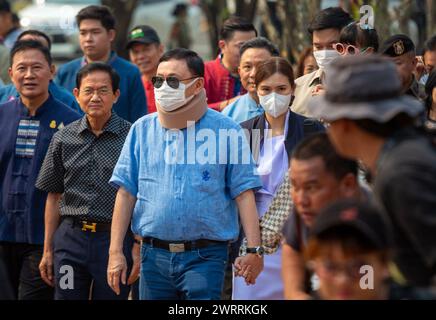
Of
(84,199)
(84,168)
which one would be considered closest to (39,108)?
(84,168)

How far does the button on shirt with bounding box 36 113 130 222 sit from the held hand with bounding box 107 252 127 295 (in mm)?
768

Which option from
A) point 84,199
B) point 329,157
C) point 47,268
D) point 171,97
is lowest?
point 47,268

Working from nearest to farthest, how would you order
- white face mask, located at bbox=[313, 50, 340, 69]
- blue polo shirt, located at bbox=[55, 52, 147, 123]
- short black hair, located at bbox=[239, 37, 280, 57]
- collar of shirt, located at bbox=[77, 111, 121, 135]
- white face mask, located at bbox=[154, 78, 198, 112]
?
white face mask, located at bbox=[154, 78, 198, 112] → collar of shirt, located at bbox=[77, 111, 121, 135] → white face mask, located at bbox=[313, 50, 340, 69] → short black hair, located at bbox=[239, 37, 280, 57] → blue polo shirt, located at bbox=[55, 52, 147, 123]

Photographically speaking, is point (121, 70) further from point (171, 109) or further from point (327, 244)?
point (327, 244)

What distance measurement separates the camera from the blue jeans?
7.18 m

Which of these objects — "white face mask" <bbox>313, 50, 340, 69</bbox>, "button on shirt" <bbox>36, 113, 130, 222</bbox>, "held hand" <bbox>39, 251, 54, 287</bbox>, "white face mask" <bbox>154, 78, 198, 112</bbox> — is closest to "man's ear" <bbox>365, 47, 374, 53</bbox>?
"white face mask" <bbox>313, 50, 340, 69</bbox>

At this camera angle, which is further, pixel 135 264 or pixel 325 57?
pixel 325 57

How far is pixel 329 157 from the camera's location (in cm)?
518

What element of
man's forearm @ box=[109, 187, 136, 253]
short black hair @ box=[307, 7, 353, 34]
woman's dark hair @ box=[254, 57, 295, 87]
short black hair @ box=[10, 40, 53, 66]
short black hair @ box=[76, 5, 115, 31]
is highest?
short black hair @ box=[76, 5, 115, 31]

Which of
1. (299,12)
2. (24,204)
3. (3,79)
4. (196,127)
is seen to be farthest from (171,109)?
(299,12)

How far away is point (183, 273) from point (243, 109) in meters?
2.09

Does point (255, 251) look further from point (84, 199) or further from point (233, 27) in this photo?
point (233, 27)

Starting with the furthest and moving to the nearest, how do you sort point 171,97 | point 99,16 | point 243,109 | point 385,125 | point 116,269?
point 99,16, point 243,109, point 171,97, point 116,269, point 385,125

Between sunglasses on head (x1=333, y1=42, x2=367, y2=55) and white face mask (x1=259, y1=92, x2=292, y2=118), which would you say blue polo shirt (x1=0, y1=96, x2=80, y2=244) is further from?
sunglasses on head (x1=333, y1=42, x2=367, y2=55)
